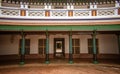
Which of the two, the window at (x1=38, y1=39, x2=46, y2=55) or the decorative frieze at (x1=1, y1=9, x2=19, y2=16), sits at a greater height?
the decorative frieze at (x1=1, y1=9, x2=19, y2=16)

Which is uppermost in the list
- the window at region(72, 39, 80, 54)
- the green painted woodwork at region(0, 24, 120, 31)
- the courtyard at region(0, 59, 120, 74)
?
the green painted woodwork at region(0, 24, 120, 31)

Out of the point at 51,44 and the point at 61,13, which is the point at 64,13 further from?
the point at 51,44

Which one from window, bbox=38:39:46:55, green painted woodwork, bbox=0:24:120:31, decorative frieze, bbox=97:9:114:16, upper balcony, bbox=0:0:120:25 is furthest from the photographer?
window, bbox=38:39:46:55

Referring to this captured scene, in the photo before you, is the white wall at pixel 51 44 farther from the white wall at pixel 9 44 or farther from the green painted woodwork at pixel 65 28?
the green painted woodwork at pixel 65 28

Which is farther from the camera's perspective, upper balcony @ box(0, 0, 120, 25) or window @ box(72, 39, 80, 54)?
window @ box(72, 39, 80, 54)

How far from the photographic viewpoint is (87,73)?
23.9ft

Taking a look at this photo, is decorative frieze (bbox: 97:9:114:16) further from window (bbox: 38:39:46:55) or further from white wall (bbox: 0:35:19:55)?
white wall (bbox: 0:35:19:55)

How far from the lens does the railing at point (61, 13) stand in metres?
11.1

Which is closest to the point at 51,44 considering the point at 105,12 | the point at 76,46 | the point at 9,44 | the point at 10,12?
the point at 76,46

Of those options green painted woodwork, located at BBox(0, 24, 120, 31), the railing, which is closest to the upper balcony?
the railing

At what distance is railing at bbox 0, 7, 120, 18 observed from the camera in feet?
36.4

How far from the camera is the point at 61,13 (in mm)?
11664

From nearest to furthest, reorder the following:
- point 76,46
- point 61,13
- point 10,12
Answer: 1. point 10,12
2. point 61,13
3. point 76,46

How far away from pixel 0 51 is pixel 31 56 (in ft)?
10.3
